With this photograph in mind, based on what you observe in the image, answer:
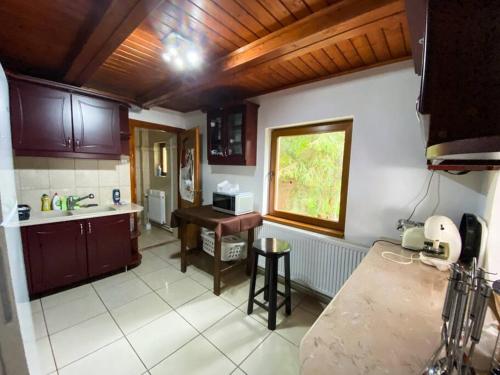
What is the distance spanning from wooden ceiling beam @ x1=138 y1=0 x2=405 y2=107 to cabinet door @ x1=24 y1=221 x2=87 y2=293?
6.82 ft

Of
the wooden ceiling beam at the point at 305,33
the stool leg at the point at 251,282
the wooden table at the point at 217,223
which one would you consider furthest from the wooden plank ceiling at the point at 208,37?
the stool leg at the point at 251,282

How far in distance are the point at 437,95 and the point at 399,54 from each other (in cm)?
180

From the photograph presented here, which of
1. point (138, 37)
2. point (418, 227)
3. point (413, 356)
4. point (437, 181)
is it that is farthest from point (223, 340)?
point (138, 37)

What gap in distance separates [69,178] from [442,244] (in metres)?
3.71

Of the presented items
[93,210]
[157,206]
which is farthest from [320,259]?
[157,206]

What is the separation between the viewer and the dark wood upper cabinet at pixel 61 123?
1.99 metres

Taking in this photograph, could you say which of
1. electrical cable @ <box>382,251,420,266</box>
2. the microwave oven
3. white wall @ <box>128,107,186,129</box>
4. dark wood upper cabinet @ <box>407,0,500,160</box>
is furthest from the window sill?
white wall @ <box>128,107,186,129</box>

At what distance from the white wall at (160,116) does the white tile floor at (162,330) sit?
88.2 inches

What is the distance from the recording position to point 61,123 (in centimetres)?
220

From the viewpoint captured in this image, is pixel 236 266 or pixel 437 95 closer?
pixel 437 95

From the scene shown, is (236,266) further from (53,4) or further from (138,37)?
(53,4)

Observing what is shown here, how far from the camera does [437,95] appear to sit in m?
0.34

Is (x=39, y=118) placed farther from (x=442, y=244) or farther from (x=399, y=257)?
(x=442, y=244)

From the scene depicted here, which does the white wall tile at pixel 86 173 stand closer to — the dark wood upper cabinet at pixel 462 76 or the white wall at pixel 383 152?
the white wall at pixel 383 152
